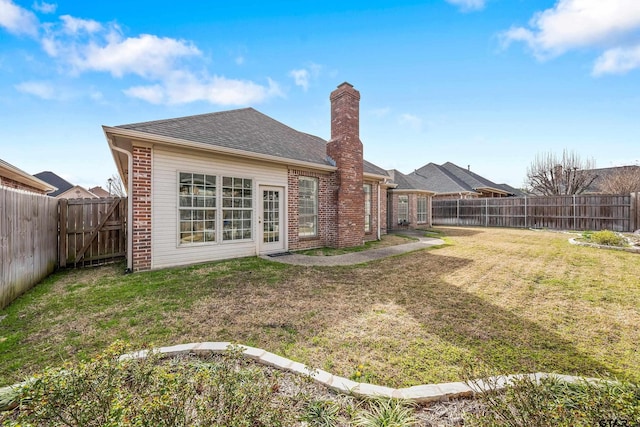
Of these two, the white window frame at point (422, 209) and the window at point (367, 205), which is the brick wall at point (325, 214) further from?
the white window frame at point (422, 209)

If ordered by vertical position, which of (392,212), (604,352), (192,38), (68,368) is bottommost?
(604,352)

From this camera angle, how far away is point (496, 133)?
15352 millimetres

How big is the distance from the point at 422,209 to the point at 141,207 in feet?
55.1

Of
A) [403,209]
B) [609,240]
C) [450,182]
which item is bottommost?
[609,240]

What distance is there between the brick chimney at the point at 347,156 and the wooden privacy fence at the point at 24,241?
25.4 feet

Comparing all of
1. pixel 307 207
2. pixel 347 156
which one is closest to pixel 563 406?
pixel 307 207

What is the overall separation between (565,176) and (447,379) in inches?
1203

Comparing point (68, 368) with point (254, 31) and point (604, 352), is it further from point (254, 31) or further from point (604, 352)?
point (254, 31)

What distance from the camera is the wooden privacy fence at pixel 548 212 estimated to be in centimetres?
1398

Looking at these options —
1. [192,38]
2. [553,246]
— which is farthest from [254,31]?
[553,246]

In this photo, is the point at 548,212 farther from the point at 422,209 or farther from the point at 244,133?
the point at 244,133

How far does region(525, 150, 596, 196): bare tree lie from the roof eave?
26.4 m

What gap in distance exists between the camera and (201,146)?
6562mm

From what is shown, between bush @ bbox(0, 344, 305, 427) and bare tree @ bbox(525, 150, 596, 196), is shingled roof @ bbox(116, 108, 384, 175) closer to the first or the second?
bush @ bbox(0, 344, 305, 427)
